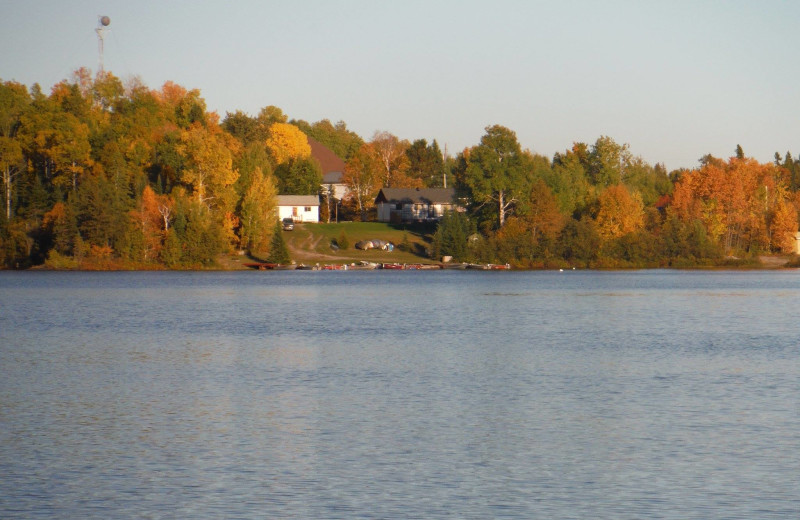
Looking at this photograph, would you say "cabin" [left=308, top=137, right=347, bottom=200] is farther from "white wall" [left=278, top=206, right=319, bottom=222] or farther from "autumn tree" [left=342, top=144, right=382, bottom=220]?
"white wall" [left=278, top=206, right=319, bottom=222]

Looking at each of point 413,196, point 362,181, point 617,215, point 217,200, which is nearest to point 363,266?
point 217,200

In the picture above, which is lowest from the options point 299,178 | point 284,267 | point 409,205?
point 284,267

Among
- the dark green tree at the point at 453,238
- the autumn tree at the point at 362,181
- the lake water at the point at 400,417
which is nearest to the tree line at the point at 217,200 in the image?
the dark green tree at the point at 453,238

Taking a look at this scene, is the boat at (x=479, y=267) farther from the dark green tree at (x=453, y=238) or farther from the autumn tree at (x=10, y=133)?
the autumn tree at (x=10, y=133)

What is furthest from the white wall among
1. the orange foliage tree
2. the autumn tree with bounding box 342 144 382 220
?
the orange foliage tree

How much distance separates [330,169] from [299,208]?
1520 inches

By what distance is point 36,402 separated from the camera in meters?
22.1

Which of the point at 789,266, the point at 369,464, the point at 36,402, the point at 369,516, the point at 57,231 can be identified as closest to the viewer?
the point at 369,516

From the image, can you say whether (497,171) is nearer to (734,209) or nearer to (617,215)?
(617,215)

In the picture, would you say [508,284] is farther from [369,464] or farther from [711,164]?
[369,464]

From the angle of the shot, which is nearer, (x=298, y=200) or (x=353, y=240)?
(x=353, y=240)

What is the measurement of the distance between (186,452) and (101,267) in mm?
80334

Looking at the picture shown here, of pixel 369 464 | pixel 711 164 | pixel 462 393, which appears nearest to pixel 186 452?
pixel 369 464

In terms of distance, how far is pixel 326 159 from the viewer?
557ft
